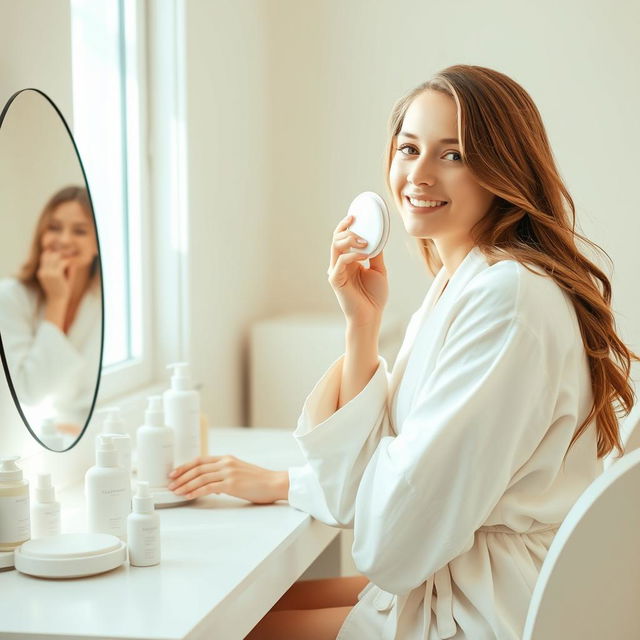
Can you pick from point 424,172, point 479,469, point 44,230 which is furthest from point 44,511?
point 424,172

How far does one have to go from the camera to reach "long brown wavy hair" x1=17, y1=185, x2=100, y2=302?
5.09 feet

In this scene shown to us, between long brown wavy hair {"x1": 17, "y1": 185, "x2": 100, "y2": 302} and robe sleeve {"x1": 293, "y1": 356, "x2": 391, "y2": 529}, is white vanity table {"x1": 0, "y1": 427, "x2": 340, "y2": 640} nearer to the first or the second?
robe sleeve {"x1": 293, "y1": 356, "x2": 391, "y2": 529}

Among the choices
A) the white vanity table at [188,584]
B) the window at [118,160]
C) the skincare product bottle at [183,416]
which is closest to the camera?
the white vanity table at [188,584]

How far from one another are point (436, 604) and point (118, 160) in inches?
51.8

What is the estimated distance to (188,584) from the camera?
121 centimetres

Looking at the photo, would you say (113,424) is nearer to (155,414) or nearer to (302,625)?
(155,414)

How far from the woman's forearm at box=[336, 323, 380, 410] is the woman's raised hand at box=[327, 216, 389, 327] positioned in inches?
1.0

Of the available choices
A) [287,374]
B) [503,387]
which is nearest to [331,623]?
[503,387]

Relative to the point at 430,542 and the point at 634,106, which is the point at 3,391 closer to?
the point at 430,542

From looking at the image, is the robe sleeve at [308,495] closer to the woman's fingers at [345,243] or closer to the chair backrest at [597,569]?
the woman's fingers at [345,243]

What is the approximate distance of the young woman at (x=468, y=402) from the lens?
1.25 m

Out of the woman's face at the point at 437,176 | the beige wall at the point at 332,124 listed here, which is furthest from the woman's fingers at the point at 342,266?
the beige wall at the point at 332,124

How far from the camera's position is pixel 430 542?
4.22ft

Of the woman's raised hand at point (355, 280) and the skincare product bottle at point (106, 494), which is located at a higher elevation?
the woman's raised hand at point (355, 280)
